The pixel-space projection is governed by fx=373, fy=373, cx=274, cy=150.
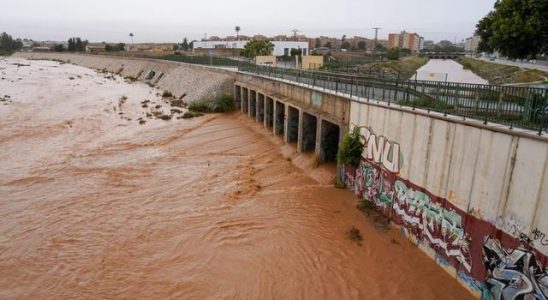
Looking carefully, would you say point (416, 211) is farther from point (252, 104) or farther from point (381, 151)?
point (252, 104)

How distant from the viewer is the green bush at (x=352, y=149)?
64.5 feet

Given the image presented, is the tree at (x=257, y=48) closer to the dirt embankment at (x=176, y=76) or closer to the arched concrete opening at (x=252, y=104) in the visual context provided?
the dirt embankment at (x=176, y=76)

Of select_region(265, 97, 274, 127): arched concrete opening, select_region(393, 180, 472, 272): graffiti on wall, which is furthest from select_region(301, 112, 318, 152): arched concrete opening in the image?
select_region(393, 180, 472, 272): graffiti on wall

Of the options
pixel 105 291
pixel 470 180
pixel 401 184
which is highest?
pixel 470 180

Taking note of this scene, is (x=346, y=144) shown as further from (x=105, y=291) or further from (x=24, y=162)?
(x=24, y=162)

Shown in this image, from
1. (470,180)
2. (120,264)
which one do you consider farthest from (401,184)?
(120,264)

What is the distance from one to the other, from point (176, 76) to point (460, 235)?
63.4 meters

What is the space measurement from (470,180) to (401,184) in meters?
4.00

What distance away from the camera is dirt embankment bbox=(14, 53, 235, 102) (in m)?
49.2

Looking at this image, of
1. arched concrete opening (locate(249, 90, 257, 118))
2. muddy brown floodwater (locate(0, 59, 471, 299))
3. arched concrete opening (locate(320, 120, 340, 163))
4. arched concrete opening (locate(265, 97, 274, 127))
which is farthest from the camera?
arched concrete opening (locate(249, 90, 257, 118))

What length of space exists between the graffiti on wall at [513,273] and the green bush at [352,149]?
28.3ft

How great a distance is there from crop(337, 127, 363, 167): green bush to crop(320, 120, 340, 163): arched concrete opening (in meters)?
4.18

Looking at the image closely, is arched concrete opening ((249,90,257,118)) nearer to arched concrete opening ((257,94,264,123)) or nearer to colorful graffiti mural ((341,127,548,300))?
arched concrete opening ((257,94,264,123))

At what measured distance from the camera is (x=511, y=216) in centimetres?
1093
